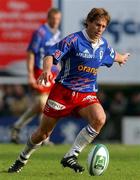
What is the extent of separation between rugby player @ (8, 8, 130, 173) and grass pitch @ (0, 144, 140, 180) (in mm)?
272

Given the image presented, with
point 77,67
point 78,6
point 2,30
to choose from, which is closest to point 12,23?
point 2,30

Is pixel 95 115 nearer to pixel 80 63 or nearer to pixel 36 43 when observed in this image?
pixel 80 63

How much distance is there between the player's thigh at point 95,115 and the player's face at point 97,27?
862 millimetres

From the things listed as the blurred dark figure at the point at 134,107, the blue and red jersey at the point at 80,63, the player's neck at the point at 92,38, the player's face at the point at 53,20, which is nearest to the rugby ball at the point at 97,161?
the blue and red jersey at the point at 80,63

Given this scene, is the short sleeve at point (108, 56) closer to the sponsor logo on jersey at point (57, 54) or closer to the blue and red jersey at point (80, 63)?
the blue and red jersey at point (80, 63)

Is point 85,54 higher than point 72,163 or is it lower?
higher

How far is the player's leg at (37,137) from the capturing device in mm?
10867

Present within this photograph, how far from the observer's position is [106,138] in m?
21.7

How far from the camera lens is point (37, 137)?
35.9 feet

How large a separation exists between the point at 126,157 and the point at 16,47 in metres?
8.11

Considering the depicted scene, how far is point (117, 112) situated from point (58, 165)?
9.29 meters

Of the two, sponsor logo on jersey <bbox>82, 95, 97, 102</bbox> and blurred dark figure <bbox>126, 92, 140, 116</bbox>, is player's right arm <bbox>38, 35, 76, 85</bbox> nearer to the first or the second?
sponsor logo on jersey <bbox>82, 95, 97, 102</bbox>

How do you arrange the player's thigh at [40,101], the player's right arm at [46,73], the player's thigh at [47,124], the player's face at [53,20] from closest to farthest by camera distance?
the player's right arm at [46,73] < the player's thigh at [47,124] < the player's face at [53,20] < the player's thigh at [40,101]

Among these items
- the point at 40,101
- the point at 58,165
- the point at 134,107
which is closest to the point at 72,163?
the point at 58,165
